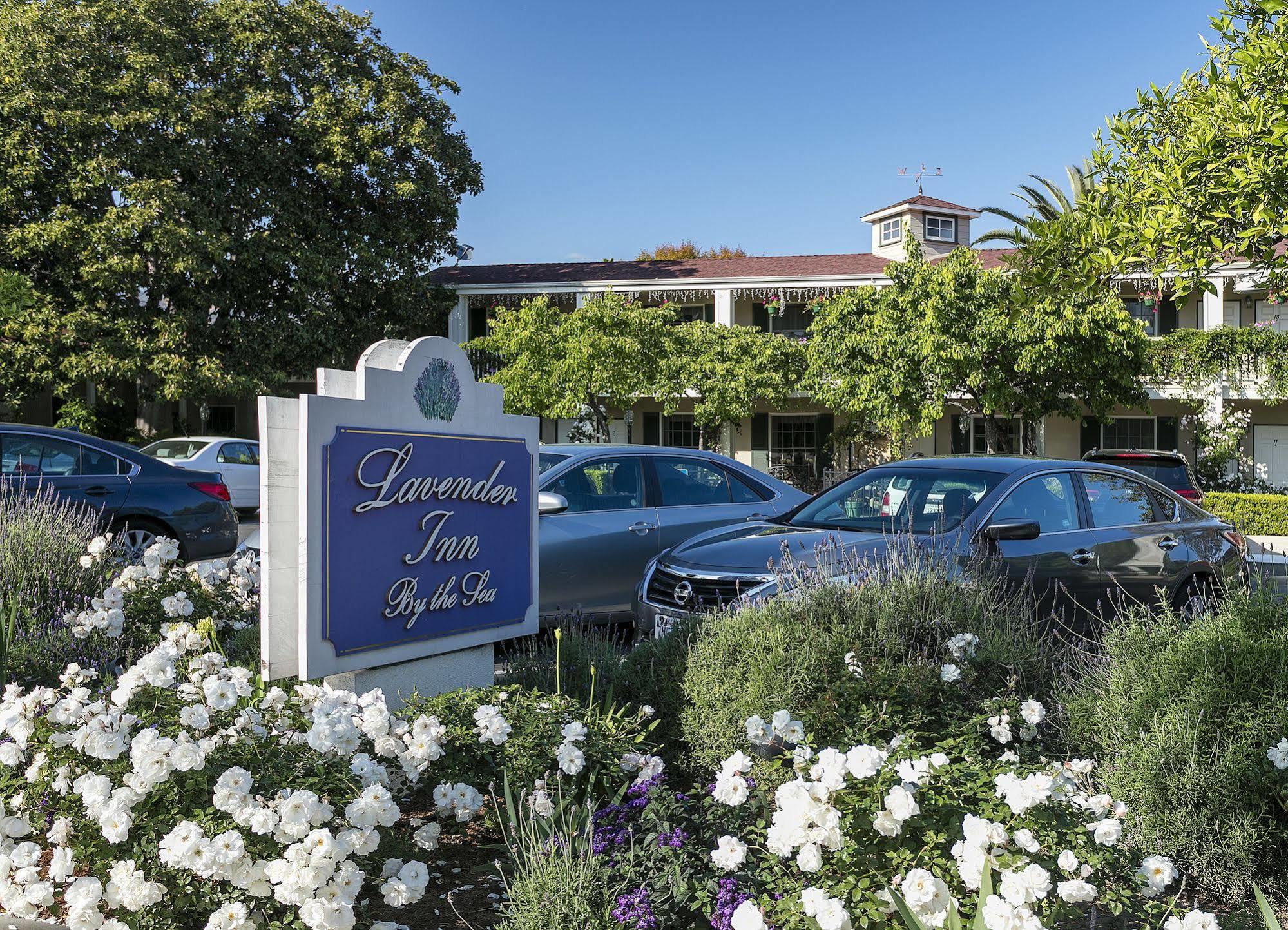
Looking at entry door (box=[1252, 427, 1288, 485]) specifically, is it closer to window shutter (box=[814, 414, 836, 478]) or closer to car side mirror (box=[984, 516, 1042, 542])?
window shutter (box=[814, 414, 836, 478])

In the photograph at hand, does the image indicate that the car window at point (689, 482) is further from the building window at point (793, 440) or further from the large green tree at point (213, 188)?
the building window at point (793, 440)

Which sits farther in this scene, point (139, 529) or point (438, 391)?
point (139, 529)

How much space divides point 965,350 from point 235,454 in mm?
15429

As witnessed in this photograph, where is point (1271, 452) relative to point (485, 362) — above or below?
below

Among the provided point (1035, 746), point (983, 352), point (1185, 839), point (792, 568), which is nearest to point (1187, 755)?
point (1185, 839)

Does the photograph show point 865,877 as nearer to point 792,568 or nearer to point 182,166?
point 792,568

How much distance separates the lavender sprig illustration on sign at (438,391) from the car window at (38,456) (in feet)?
20.0

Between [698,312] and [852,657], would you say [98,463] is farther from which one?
[698,312]

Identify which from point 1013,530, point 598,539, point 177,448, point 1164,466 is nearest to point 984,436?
point 1164,466

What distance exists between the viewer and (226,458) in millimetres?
19469

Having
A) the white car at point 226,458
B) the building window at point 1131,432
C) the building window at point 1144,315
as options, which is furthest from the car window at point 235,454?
the building window at point 1144,315

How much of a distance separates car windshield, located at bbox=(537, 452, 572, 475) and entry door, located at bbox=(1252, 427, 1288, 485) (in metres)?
25.9

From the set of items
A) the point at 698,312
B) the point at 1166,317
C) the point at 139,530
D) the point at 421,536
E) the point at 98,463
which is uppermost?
the point at 698,312

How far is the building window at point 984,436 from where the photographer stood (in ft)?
89.2
